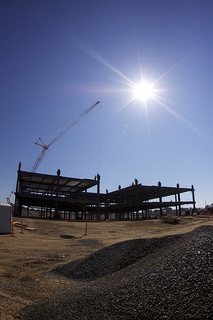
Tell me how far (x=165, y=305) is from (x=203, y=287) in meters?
0.73

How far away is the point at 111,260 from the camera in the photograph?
7.06 m

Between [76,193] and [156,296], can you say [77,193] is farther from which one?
[156,296]

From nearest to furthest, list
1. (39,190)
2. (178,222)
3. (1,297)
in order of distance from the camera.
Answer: (1,297) < (178,222) < (39,190)

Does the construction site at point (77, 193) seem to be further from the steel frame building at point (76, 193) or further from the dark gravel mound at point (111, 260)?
the dark gravel mound at point (111, 260)

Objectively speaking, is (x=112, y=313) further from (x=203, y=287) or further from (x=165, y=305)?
(x=203, y=287)

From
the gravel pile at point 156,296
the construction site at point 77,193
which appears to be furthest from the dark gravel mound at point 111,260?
the construction site at point 77,193

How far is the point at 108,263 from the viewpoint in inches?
272

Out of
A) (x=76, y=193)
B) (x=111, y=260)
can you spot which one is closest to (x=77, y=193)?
(x=76, y=193)

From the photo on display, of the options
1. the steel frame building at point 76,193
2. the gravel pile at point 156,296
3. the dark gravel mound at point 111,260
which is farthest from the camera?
the steel frame building at point 76,193

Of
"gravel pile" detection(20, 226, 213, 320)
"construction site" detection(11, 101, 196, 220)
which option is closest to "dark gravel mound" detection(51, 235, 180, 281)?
"gravel pile" detection(20, 226, 213, 320)

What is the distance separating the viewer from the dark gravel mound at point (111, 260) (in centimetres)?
652

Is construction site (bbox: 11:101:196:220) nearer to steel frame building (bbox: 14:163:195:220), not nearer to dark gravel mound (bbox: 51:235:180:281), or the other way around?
steel frame building (bbox: 14:163:195:220)

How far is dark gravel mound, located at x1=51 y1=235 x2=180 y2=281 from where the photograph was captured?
21.4 feet

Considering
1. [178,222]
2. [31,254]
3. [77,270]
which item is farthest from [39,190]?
[77,270]
